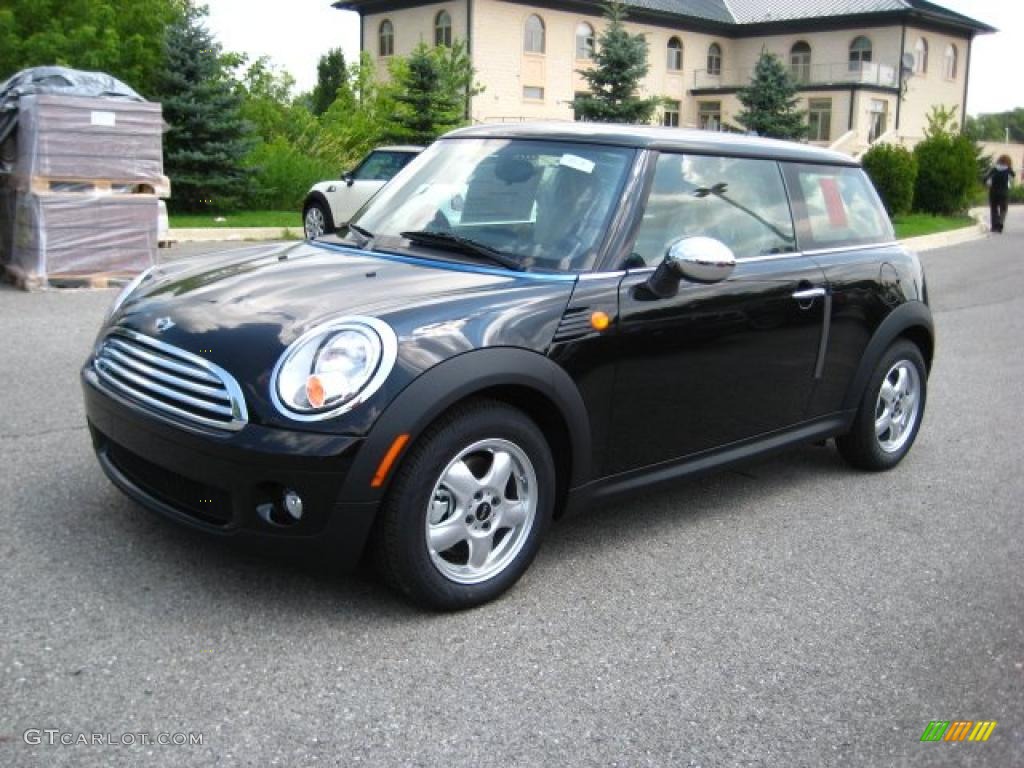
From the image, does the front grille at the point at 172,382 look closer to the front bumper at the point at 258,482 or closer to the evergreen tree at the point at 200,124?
the front bumper at the point at 258,482

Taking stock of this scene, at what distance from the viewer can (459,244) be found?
420cm

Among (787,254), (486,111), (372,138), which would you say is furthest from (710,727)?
(486,111)

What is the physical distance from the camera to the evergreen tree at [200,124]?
20891 millimetres

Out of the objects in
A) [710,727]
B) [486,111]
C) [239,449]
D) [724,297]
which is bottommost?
[710,727]

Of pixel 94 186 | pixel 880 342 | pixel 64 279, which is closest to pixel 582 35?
pixel 94 186

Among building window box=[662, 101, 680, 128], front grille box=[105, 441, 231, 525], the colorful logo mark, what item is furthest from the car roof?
building window box=[662, 101, 680, 128]

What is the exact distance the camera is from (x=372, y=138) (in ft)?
92.8

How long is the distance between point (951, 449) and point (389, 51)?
47.6 m

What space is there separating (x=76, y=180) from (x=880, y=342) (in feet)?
27.1

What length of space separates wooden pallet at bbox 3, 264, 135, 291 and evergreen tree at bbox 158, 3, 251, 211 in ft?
33.1

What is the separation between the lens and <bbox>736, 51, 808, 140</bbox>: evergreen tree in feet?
130

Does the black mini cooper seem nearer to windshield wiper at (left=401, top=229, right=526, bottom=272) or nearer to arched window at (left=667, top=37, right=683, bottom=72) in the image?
windshield wiper at (left=401, top=229, right=526, bottom=272)

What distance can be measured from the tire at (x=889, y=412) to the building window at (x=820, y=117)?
49425mm

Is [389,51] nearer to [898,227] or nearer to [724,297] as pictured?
[898,227]
